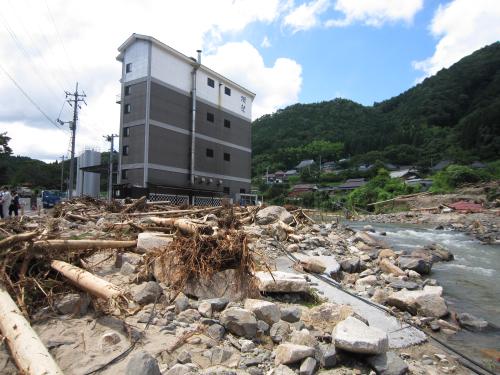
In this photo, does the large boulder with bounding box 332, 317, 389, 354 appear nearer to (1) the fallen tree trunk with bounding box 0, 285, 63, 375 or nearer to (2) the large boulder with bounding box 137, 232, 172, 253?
(1) the fallen tree trunk with bounding box 0, 285, 63, 375

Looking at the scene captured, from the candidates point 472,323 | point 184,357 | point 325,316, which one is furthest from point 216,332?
point 472,323

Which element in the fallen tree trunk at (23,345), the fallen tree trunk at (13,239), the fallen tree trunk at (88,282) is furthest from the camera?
the fallen tree trunk at (13,239)

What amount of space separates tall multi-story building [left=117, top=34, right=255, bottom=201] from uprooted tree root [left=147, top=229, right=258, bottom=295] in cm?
2447

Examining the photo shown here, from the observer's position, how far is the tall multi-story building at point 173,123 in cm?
2995

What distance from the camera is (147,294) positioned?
4594 millimetres

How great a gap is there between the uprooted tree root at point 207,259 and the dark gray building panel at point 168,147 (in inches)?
1001

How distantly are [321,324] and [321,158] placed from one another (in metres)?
87.0

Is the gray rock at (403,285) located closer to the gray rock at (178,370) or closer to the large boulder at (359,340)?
the large boulder at (359,340)

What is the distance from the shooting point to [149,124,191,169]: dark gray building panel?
3009cm

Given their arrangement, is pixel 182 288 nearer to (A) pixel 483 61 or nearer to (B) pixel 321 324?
(B) pixel 321 324

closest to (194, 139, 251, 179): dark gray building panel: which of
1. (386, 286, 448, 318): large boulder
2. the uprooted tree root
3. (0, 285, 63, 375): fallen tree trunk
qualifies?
the uprooted tree root

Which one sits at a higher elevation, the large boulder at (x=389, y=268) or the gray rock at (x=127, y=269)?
the gray rock at (x=127, y=269)

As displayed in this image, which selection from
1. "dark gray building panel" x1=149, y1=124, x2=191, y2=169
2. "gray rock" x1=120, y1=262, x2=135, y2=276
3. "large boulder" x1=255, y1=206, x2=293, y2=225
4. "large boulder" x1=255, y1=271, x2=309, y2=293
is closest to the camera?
"large boulder" x1=255, y1=271, x2=309, y2=293

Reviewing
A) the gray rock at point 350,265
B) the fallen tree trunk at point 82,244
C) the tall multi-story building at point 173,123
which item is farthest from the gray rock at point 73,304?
the tall multi-story building at point 173,123
